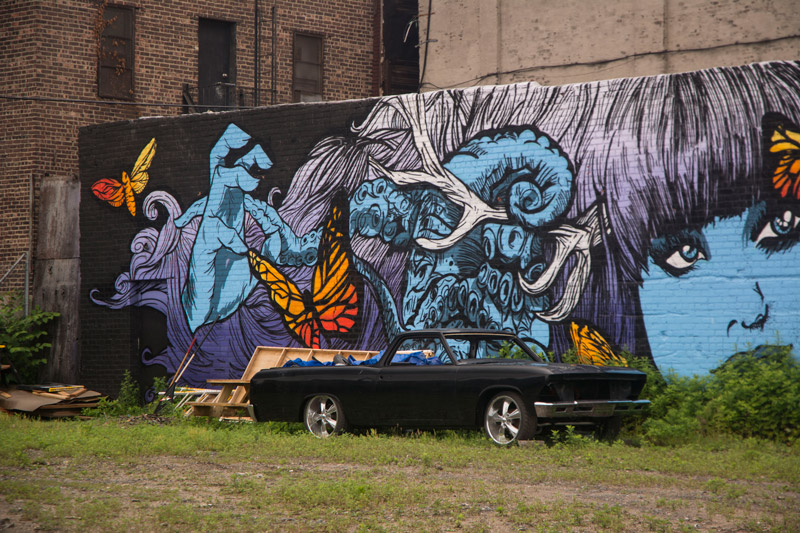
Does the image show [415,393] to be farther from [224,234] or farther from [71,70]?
[71,70]

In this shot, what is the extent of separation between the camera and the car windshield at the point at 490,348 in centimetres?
1116

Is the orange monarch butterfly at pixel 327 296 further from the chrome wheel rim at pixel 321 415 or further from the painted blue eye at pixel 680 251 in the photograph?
the painted blue eye at pixel 680 251

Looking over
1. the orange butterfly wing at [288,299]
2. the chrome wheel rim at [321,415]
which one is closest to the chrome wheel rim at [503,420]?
the chrome wheel rim at [321,415]

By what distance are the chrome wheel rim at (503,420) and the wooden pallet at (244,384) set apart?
12.2 ft

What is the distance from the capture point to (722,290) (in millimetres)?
11602

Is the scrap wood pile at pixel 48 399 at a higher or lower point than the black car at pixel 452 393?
lower

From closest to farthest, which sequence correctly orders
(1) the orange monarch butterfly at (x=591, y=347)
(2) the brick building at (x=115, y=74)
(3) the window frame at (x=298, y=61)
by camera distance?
(1) the orange monarch butterfly at (x=591, y=347) < (2) the brick building at (x=115, y=74) < (3) the window frame at (x=298, y=61)

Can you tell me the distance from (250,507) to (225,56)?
16352 millimetres

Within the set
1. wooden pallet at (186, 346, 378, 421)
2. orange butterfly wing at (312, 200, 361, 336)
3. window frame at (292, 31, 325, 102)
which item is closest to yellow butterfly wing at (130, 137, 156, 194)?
orange butterfly wing at (312, 200, 361, 336)

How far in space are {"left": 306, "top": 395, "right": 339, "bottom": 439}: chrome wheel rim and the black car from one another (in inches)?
0.5

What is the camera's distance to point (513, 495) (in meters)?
6.98

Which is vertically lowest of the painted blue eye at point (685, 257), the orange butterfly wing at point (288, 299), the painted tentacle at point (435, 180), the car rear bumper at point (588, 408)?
Result: the car rear bumper at point (588, 408)

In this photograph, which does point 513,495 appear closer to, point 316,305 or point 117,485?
point 117,485

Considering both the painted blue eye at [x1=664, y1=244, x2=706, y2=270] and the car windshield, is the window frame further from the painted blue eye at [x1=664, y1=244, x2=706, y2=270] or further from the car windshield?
the painted blue eye at [x1=664, y1=244, x2=706, y2=270]
